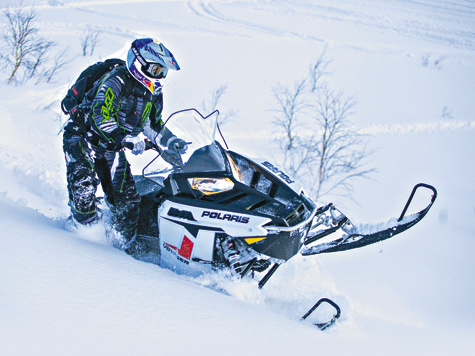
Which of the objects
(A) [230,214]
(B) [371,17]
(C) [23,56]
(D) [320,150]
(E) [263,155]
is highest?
(B) [371,17]

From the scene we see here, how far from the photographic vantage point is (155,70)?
328 cm

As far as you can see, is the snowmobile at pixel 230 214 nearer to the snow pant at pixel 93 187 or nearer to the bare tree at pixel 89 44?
the snow pant at pixel 93 187

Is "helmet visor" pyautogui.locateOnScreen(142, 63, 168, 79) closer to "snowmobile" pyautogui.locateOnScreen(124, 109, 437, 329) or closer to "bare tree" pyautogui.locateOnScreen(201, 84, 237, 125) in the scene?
"snowmobile" pyautogui.locateOnScreen(124, 109, 437, 329)

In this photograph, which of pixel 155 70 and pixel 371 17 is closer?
pixel 155 70

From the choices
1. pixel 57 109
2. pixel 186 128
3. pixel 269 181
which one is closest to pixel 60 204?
pixel 186 128

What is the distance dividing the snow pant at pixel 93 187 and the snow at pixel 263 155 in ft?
0.78

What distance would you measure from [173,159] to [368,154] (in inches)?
332

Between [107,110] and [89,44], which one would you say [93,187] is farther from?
[89,44]

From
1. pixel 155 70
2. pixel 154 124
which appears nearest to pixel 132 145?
pixel 155 70

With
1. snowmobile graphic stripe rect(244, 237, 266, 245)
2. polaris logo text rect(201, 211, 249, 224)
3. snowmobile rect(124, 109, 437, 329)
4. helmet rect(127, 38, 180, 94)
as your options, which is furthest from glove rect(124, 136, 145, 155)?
snowmobile graphic stripe rect(244, 237, 266, 245)

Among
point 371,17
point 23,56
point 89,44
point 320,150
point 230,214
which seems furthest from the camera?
point 371,17

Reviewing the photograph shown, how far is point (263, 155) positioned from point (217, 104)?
309 centimetres

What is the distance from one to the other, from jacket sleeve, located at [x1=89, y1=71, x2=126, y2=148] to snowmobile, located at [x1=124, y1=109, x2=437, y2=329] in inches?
16.2

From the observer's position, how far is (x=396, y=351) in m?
2.23
